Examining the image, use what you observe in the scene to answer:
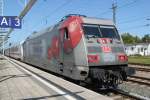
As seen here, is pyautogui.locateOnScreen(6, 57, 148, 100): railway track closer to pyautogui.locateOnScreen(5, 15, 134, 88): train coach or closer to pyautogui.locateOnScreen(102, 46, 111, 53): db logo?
pyautogui.locateOnScreen(5, 15, 134, 88): train coach

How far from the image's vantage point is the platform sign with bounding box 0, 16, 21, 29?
1984 centimetres

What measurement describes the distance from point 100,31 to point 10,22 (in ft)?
32.9

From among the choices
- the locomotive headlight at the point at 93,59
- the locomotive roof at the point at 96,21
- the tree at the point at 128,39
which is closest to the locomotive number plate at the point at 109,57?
the locomotive headlight at the point at 93,59

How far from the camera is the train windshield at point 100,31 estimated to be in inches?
483

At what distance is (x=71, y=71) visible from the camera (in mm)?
12289

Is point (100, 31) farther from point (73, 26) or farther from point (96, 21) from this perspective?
point (73, 26)

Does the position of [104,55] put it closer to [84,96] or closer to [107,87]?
[107,87]

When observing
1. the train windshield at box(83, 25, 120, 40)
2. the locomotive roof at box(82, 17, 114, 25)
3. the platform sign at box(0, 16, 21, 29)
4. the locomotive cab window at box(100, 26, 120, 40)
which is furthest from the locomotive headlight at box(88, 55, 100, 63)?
the platform sign at box(0, 16, 21, 29)

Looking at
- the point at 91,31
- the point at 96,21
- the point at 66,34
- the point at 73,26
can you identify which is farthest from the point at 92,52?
the point at 66,34

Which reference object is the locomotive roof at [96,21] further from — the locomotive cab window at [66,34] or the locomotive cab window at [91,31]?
the locomotive cab window at [66,34]

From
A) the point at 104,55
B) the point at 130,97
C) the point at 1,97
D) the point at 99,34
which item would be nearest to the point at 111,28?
the point at 99,34

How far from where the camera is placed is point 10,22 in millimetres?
20844

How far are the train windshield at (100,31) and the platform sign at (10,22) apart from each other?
9.08m

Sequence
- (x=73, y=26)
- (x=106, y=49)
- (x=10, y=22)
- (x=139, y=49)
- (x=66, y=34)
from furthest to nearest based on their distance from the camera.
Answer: (x=139, y=49)
(x=10, y=22)
(x=66, y=34)
(x=73, y=26)
(x=106, y=49)
